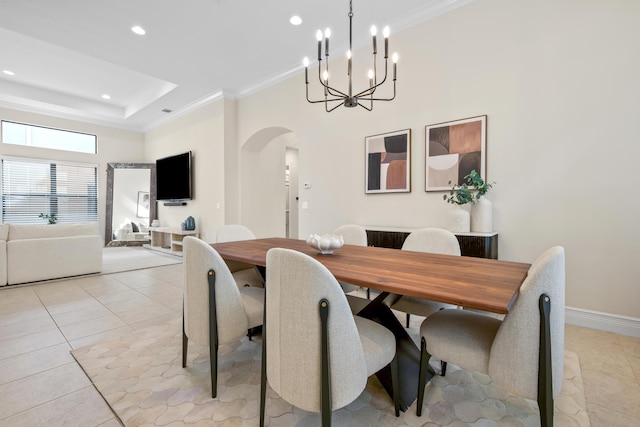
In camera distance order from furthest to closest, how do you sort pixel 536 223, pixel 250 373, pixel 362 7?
pixel 362 7 < pixel 536 223 < pixel 250 373

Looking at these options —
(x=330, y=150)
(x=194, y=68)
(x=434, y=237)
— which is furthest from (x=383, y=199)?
(x=194, y=68)

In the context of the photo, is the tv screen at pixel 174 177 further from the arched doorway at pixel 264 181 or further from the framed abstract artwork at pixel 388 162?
the framed abstract artwork at pixel 388 162

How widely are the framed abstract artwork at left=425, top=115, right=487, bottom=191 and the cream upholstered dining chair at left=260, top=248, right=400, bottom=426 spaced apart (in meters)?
2.47

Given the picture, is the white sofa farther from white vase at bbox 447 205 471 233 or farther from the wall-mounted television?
white vase at bbox 447 205 471 233

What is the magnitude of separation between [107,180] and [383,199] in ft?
24.2

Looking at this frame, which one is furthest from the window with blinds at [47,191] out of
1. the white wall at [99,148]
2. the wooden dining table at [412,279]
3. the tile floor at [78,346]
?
the wooden dining table at [412,279]

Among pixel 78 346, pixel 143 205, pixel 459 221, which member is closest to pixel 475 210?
pixel 459 221

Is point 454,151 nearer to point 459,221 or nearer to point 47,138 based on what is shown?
point 459,221

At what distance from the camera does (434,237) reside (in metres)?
2.26

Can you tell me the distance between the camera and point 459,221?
109 inches

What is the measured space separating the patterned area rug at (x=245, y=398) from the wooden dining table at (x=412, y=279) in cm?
15

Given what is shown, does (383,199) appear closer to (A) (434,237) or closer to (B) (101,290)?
Answer: (A) (434,237)

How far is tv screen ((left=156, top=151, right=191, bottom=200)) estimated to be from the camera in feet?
20.8

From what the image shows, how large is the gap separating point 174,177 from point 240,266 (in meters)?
4.98
